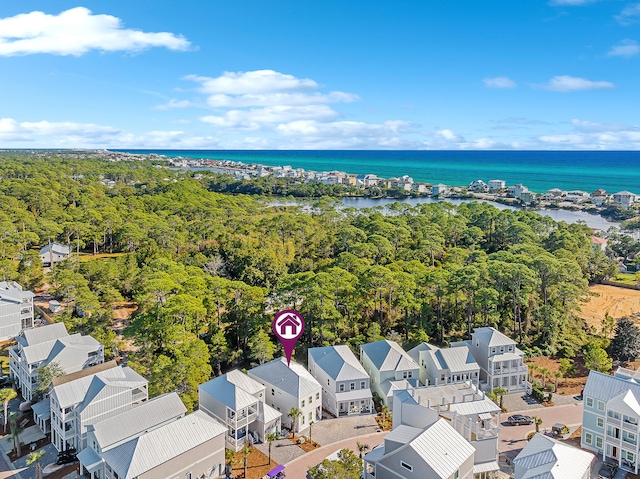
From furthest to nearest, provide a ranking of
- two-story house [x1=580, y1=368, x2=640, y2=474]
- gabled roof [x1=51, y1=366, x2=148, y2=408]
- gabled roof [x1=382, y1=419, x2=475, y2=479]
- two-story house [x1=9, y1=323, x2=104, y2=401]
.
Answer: two-story house [x1=9, y1=323, x2=104, y2=401], gabled roof [x1=51, y1=366, x2=148, y2=408], two-story house [x1=580, y1=368, x2=640, y2=474], gabled roof [x1=382, y1=419, x2=475, y2=479]

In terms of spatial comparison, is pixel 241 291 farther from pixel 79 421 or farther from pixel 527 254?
pixel 527 254

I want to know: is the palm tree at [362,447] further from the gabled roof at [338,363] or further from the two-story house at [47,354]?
the two-story house at [47,354]

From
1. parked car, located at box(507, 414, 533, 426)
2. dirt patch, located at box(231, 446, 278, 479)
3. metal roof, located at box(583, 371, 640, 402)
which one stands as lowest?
dirt patch, located at box(231, 446, 278, 479)

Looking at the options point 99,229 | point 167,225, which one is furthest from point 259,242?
point 99,229

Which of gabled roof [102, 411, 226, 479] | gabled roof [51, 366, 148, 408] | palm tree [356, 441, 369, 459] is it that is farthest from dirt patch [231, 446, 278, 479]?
gabled roof [51, 366, 148, 408]

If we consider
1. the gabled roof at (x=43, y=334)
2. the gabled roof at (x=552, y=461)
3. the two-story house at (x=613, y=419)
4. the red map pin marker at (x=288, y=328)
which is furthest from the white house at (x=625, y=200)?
the gabled roof at (x=43, y=334)

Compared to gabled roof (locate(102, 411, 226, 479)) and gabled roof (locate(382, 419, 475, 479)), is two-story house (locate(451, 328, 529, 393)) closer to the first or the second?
gabled roof (locate(382, 419, 475, 479))
